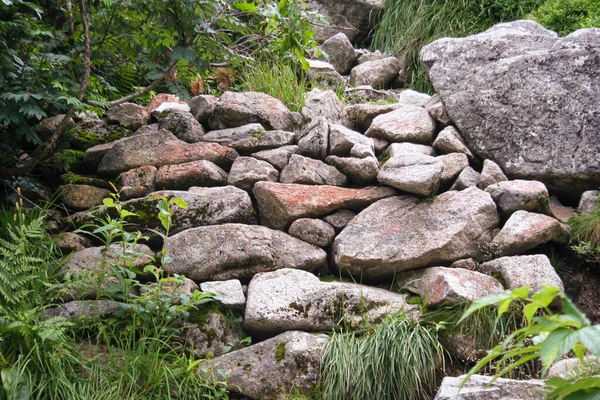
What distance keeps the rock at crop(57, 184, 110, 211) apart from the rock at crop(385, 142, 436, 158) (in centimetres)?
220

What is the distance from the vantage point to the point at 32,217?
12.8 feet

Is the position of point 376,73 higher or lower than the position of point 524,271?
higher

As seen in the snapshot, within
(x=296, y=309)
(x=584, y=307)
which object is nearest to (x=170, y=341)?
(x=296, y=309)

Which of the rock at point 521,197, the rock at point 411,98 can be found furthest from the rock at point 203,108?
the rock at point 521,197

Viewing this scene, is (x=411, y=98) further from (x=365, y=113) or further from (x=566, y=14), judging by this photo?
(x=566, y=14)

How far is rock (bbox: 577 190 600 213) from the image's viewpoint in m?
3.97

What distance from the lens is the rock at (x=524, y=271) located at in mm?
3500

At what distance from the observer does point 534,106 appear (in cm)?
436

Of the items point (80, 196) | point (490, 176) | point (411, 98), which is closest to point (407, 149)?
point (490, 176)

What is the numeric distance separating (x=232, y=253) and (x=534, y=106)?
2534 millimetres

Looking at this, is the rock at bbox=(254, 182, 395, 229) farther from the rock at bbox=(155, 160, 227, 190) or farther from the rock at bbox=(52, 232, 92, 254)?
the rock at bbox=(52, 232, 92, 254)

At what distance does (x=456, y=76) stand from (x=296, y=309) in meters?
2.49

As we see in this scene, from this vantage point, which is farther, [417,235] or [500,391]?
[417,235]

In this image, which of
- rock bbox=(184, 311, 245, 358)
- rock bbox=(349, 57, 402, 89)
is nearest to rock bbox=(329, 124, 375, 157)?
rock bbox=(184, 311, 245, 358)
